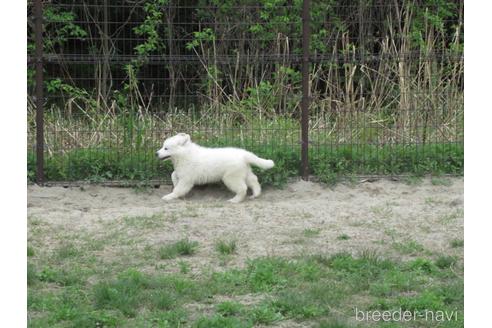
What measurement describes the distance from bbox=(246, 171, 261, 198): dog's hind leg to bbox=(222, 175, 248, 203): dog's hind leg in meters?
0.12

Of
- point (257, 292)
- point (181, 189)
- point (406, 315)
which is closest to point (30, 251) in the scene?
point (257, 292)

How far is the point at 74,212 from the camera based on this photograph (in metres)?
7.50

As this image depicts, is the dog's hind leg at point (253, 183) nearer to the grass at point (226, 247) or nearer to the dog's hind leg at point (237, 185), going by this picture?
the dog's hind leg at point (237, 185)

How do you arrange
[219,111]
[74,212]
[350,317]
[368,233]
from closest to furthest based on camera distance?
[350,317] → [368,233] → [74,212] → [219,111]

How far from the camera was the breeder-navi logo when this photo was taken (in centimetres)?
484

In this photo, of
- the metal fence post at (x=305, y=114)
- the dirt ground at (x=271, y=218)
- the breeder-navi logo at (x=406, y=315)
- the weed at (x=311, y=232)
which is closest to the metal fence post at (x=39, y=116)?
the dirt ground at (x=271, y=218)

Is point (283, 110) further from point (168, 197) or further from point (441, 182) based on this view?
point (168, 197)

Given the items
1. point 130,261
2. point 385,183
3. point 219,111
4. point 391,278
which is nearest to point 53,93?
point 219,111

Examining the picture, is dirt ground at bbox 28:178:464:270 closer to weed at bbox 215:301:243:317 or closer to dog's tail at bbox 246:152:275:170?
dog's tail at bbox 246:152:275:170

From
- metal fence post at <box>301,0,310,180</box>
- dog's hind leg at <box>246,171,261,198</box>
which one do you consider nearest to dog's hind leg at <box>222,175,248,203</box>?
dog's hind leg at <box>246,171,261,198</box>

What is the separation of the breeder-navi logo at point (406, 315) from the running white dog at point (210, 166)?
3547 mm

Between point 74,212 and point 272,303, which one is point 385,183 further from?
point 272,303

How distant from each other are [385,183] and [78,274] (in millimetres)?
4316

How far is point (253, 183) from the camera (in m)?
8.59
